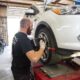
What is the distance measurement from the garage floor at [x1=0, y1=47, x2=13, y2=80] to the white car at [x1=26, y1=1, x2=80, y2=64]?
121 cm

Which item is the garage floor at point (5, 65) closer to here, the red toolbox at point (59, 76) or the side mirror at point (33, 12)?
the red toolbox at point (59, 76)

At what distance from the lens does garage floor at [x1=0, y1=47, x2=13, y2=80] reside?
3.29 metres

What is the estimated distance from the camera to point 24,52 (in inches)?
80.7

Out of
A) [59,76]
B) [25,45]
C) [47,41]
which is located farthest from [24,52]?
[59,76]

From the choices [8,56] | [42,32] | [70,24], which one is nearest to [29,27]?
[42,32]

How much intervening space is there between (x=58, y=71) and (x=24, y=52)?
0.70 meters

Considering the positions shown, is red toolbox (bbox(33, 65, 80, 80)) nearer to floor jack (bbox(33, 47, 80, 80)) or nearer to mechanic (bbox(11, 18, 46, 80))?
floor jack (bbox(33, 47, 80, 80))

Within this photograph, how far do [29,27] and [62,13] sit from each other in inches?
18.7

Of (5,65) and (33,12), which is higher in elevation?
(33,12)

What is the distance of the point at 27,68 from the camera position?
2.37 meters

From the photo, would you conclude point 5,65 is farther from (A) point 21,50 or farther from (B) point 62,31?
(B) point 62,31

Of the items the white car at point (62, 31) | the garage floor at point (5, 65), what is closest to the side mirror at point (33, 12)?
the white car at point (62, 31)

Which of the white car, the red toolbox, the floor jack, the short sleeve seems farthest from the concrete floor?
the short sleeve

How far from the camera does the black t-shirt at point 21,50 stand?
6.75ft
